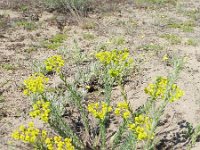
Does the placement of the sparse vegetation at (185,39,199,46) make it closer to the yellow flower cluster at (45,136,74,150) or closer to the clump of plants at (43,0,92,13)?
the clump of plants at (43,0,92,13)

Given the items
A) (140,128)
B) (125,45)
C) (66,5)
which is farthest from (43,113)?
(66,5)

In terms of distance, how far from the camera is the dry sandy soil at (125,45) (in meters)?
5.34

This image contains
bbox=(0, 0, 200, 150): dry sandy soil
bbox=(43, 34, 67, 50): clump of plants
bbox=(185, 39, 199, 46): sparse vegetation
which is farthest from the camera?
bbox=(185, 39, 199, 46): sparse vegetation

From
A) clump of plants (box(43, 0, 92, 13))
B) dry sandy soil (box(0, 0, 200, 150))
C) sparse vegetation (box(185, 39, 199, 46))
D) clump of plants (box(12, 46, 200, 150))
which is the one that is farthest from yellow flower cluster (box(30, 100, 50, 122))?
clump of plants (box(43, 0, 92, 13))

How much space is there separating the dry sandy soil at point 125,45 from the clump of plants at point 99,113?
0.39 meters

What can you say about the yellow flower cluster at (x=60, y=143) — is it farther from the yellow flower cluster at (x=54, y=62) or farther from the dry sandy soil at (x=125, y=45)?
the dry sandy soil at (x=125, y=45)

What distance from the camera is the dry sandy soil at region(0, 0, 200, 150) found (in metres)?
5.34

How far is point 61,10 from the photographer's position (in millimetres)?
9492

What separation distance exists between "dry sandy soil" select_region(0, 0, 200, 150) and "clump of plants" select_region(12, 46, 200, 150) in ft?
1.29

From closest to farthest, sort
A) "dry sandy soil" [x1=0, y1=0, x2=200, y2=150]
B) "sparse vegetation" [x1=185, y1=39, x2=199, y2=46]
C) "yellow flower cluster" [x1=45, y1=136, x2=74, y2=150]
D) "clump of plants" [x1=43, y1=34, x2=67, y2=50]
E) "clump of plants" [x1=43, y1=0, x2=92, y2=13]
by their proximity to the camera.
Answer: "yellow flower cluster" [x1=45, y1=136, x2=74, y2=150], "dry sandy soil" [x1=0, y1=0, x2=200, y2=150], "clump of plants" [x1=43, y1=34, x2=67, y2=50], "sparse vegetation" [x1=185, y1=39, x2=199, y2=46], "clump of plants" [x1=43, y1=0, x2=92, y2=13]

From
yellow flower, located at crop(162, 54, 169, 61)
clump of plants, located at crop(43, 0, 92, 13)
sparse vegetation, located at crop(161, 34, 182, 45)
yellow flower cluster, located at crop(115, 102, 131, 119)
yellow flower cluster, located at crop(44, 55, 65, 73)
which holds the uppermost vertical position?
yellow flower cluster, located at crop(44, 55, 65, 73)

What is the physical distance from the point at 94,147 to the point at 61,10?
560 centimetres

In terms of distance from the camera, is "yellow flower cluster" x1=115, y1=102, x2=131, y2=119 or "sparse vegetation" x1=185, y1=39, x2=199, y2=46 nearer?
"yellow flower cluster" x1=115, y1=102, x2=131, y2=119

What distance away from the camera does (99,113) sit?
3.40 m
